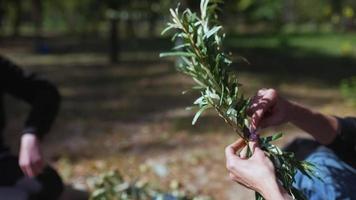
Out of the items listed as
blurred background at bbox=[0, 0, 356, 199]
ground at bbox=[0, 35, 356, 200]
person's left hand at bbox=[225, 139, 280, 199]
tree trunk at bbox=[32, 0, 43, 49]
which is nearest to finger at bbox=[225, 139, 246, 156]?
person's left hand at bbox=[225, 139, 280, 199]

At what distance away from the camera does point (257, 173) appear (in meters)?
1.52

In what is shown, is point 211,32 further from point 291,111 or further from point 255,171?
point 291,111

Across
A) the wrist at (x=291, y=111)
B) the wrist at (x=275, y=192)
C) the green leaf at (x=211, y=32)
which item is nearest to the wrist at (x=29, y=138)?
the wrist at (x=291, y=111)

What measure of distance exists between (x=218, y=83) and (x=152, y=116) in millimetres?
Result: 6030

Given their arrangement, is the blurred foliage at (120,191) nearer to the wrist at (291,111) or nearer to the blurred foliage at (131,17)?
the wrist at (291,111)

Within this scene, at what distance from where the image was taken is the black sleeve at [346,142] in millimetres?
2279

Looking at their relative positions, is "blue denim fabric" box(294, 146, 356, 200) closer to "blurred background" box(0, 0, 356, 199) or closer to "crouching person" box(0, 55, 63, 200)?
"blurred background" box(0, 0, 356, 199)

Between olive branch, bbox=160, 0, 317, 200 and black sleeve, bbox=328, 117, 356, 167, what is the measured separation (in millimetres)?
550

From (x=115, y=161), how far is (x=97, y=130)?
147 cm

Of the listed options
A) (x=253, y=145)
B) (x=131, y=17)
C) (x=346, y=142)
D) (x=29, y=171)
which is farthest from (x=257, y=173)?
(x=131, y=17)

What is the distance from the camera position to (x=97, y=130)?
6934mm

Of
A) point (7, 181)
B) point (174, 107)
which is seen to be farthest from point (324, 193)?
point (174, 107)

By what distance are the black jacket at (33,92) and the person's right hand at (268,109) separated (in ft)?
3.98

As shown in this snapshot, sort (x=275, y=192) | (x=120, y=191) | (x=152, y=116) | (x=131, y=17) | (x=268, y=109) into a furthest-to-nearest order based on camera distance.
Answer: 1. (x=131, y=17)
2. (x=152, y=116)
3. (x=120, y=191)
4. (x=268, y=109)
5. (x=275, y=192)
